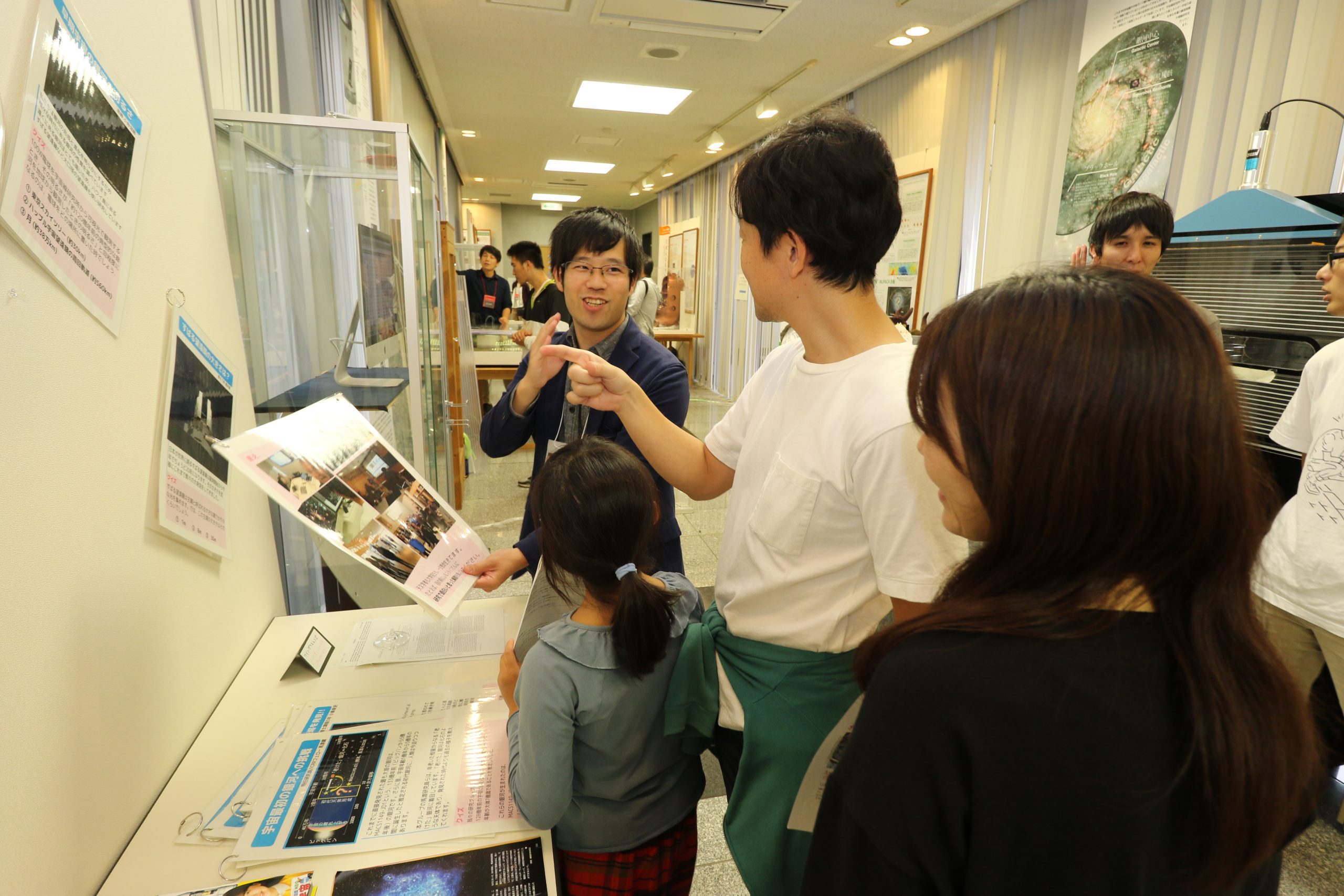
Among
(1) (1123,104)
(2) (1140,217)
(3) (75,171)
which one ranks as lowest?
(3) (75,171)

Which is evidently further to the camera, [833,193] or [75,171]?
[833,193]

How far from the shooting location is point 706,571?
135 inches

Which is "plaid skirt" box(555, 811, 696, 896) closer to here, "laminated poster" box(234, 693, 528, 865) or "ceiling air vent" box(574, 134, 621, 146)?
"laminated poster" box(234, 693, 528, 865)

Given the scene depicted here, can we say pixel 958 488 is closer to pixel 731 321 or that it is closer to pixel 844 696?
pixel 844 696

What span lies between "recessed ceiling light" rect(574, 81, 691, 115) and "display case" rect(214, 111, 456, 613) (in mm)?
3713

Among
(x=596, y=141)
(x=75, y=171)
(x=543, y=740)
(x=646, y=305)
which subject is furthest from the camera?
(x=596, y=141)

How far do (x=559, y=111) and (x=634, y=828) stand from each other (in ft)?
20.5

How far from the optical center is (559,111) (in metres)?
6.09

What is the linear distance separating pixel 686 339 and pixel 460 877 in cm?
876

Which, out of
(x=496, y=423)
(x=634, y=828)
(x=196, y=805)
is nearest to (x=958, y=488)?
(x=634, y=828)

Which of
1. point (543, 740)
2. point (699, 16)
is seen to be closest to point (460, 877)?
point (543, 740)

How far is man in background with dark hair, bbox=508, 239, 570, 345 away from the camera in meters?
6.18

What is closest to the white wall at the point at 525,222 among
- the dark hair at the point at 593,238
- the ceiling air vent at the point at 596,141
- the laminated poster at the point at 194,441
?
the ceiling air vent at the point at 596,141

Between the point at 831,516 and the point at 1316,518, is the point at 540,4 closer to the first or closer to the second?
the point at 831,516
